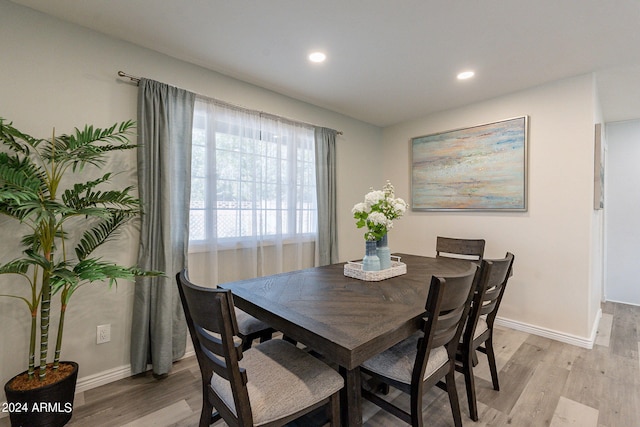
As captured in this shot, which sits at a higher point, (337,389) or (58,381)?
(337,389)

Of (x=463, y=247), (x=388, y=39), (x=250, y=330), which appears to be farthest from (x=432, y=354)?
(x=388, y=39)

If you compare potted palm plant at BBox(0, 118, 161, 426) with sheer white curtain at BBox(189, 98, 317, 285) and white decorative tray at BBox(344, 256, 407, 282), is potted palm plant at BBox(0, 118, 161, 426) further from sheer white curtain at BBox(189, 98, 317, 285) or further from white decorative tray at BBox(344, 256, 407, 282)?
white decorative tray at BBox(344, 256, 407, 282)

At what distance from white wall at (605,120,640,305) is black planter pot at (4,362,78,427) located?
5756 mm

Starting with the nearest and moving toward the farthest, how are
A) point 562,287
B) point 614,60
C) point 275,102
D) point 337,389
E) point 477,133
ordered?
1. point 337,389
2. point 614,60
3. point 562,287
4. point 275,102
5. point 477,133

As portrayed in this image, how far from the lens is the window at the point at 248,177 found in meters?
2.42

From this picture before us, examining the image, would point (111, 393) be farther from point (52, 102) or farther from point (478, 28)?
point (478, 28)

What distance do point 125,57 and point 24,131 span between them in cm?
84

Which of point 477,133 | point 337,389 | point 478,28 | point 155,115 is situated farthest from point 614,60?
point 155,115

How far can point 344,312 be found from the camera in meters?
1.32

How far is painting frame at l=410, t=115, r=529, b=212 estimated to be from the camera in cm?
290

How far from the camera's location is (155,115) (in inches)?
82.8

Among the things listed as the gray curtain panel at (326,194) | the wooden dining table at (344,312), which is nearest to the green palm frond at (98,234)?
the wooden dining table at (344,312)

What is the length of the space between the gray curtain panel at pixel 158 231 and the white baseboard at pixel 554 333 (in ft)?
10.7

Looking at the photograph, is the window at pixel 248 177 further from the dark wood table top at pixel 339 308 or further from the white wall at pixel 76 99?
the dark wood table top at pixel 339 308
